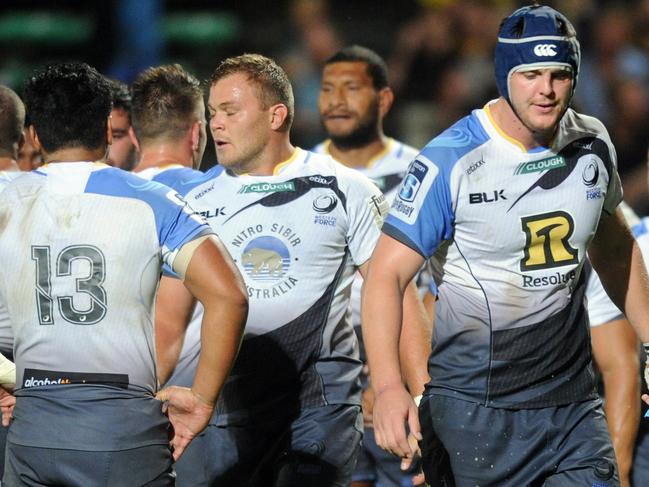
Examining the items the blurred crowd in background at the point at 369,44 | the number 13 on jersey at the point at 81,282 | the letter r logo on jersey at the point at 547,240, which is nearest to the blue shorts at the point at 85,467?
the number 13 on jersey at the point at 81,282

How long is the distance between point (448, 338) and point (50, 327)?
5.49 feet

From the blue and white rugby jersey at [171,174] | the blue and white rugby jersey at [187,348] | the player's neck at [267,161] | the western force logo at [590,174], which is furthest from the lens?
the blue and white rugby jersey at [187,348]

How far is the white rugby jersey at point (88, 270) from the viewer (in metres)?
4.82

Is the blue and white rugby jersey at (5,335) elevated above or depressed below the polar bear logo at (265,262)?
below

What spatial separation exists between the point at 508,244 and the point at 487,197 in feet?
0.70

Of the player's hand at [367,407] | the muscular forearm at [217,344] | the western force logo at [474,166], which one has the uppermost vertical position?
the western force logo at [474,166]

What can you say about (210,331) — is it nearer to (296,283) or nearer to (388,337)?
(388,337)

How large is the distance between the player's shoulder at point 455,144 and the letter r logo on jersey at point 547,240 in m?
0.37

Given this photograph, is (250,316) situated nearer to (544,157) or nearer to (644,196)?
(544,157)

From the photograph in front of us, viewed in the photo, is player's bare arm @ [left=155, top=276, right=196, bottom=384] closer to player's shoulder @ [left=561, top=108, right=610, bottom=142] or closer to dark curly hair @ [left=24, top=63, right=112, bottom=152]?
dark curly hair @ [left=24, top=63, right=112, bottom=152]

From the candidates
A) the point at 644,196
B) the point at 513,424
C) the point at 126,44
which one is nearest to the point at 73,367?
the point at 513,424

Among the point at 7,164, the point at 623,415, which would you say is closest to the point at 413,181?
the point at 623,415

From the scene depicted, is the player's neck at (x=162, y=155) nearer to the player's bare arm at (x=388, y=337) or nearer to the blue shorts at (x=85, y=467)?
the player's bare arm at (x=388, y=337)

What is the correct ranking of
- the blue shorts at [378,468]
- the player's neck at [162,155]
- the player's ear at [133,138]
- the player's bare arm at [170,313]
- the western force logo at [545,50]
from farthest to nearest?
the blue shorts at [378,468] < the player's ear at [133,138] < the player's neck at [162,155] < the player's bare arm at [170,313] < the western force logo at [545,50]
